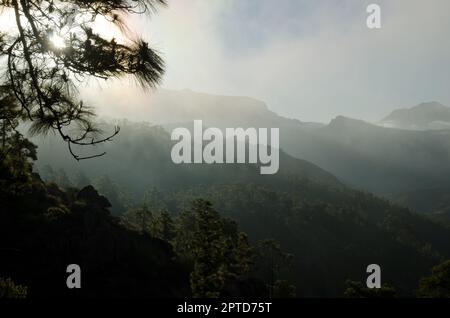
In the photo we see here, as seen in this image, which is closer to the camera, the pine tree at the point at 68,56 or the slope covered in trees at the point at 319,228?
the pine tree at the point at 68,56

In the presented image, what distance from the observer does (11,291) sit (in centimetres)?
977

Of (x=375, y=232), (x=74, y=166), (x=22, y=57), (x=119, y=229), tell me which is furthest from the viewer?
(x=74, y=166)

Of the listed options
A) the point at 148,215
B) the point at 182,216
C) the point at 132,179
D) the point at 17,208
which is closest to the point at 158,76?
the point at 17,208

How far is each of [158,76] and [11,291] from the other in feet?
25.3

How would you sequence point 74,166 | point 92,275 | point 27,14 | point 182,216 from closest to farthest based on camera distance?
point 27,14 → point 92,275 → point 182,216 → point 74,166

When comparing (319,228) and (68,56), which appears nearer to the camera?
(68,56)

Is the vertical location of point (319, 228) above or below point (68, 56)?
below

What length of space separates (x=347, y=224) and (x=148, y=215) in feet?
323

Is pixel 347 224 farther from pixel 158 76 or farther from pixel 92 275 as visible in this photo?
pixel 158 76

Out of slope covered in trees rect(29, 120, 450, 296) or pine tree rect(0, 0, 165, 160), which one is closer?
pine tree rect(0, 0, 165, 160)

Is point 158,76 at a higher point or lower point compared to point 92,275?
higher
